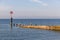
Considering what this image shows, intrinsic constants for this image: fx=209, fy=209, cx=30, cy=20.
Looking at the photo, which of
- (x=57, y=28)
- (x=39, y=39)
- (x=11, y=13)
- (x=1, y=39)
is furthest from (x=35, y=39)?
(x=11, y=13)

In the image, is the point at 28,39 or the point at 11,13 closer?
the point at 28,39

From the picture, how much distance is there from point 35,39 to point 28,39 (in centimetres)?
162

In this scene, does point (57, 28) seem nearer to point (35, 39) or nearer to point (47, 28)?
point (47, 28)

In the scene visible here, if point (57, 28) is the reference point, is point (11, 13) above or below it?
above

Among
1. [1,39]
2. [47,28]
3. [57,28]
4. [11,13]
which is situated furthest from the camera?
[11,13]

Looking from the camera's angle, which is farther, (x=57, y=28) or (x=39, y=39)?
(x=57, y=28)

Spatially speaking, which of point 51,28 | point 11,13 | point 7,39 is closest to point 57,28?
point 51,28

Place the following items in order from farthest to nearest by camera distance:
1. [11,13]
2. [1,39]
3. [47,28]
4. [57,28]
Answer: [11,13] → [47,28] → [57,28] → [1,39]

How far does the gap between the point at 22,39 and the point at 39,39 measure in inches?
154

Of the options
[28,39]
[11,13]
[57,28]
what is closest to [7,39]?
[28,39]

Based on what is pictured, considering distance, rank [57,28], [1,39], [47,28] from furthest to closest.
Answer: [47,28], [57,28], [1,39]

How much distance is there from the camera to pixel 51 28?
77.8 m

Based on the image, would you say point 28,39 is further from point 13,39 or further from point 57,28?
point 57,28

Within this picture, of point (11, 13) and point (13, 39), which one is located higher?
point (11, 13)
